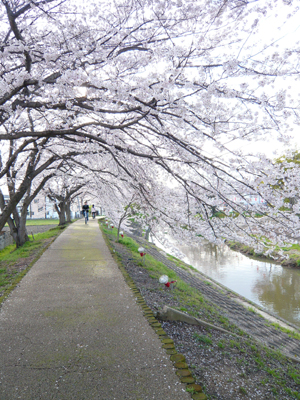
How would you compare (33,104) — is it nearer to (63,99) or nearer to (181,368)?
(63,99)

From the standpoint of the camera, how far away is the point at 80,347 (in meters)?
3.54

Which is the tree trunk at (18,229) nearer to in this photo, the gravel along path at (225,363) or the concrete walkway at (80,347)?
the concrete walkway at (80,347)

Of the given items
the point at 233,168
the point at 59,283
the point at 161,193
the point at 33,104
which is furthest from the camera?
the point at 161,193

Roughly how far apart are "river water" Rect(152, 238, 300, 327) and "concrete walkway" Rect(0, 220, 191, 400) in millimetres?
5032

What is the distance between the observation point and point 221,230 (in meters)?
6.55

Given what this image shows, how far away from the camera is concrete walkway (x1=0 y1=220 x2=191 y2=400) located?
2807 mm

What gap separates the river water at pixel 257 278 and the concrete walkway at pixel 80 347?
5032 mm

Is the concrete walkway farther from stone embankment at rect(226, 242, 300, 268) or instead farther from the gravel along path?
stone embankment at rect(226, 242, 300, 268)

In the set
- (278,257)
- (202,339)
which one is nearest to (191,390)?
(202,339)

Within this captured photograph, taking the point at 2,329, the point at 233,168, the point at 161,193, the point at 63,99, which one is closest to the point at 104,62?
the point at 63,99

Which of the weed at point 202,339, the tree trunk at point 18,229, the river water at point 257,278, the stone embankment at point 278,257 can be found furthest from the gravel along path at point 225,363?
the stone embankment at point 278,257

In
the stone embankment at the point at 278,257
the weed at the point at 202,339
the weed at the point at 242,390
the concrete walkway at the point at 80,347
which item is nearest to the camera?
the concrete walkway at the point at 80,347

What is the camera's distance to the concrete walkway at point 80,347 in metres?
2.81

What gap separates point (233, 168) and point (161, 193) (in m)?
3.27
